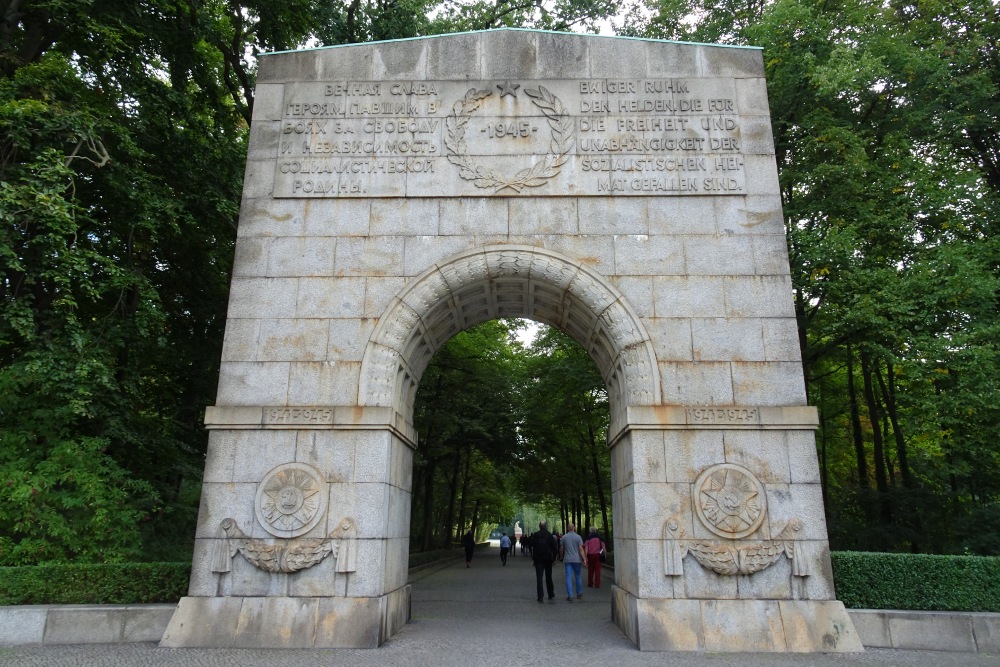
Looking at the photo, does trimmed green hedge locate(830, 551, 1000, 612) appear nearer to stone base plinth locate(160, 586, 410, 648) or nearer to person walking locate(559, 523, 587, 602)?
person walking locate(559, 523, 587, 602)

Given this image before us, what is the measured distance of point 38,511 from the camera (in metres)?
9.29

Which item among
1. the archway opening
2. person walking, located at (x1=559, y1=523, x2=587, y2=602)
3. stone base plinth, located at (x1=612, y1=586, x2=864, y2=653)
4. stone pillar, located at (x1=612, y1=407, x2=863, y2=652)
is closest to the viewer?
stone base plinth, located at (x1=612, y1=586, x2=864, y2=653)

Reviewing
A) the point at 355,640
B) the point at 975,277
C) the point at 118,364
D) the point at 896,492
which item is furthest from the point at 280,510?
the point at 896,492

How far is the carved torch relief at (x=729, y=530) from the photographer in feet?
27.3

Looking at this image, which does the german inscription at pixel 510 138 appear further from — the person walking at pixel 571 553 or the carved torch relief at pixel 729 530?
the person walking at pixel 571 553

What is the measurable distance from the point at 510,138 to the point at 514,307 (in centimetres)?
309

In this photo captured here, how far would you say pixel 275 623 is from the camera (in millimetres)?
8266

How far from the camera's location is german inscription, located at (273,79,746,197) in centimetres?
1012

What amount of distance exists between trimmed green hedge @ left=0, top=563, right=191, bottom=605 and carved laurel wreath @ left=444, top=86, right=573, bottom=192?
7.51m

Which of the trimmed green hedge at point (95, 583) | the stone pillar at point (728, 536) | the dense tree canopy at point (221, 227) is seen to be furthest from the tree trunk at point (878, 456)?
the trimmed green hedge at point (95, 583)

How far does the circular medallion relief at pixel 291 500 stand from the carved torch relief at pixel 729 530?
16.0 feet

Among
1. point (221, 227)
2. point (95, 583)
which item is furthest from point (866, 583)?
point (221, 227)

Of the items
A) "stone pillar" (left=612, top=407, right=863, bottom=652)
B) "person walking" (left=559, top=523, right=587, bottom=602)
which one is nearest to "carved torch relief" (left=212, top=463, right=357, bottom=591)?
"stone pillar" (left=612, top=407, right=863, bottom=652)

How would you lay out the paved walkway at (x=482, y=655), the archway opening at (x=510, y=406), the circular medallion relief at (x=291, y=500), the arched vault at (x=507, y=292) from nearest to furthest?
the paved walkway at (x=482, y=655)
the circular medallion relief at (x=291, y=500)
the arched vault at (x=507, y=292)
the archway opening at (x=510, y=406)
